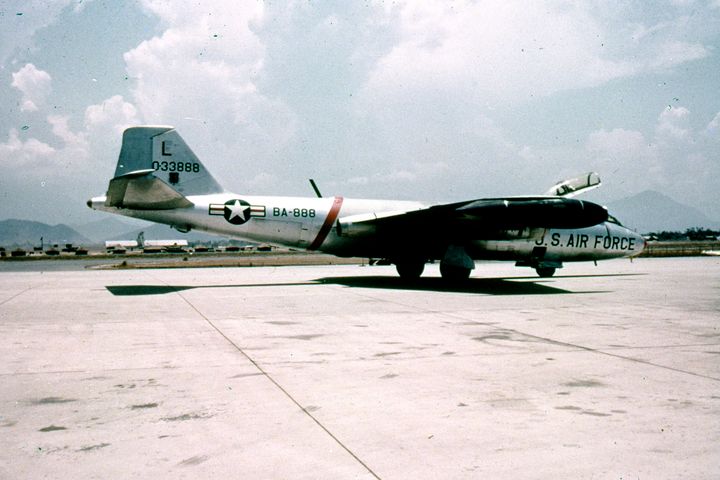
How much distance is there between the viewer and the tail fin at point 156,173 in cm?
1652

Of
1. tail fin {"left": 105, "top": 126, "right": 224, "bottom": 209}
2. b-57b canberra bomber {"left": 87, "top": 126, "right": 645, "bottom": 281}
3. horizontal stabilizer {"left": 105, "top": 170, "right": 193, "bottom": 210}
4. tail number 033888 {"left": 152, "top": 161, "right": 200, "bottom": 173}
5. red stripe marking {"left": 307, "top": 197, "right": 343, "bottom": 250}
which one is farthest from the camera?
red stripe marking {"left": 307, "top": 197, "right": 343, "bottom": 250}

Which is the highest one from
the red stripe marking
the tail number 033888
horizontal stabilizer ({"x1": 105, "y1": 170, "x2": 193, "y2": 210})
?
the tail number 033888

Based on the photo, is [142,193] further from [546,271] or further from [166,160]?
[546,271]

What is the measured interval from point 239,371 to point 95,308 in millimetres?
7800

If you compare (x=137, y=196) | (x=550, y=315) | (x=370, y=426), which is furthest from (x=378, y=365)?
(x=137, y=196)

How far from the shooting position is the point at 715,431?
455 cm

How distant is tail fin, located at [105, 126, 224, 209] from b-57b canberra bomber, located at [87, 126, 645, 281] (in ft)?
0.10

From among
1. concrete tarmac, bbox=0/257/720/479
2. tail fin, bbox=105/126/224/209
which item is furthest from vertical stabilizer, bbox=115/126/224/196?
concrete tarmac, bbox=0/257/720/479

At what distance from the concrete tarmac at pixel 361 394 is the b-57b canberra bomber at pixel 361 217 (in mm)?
6208

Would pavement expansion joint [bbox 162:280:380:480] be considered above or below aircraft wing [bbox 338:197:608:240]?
below

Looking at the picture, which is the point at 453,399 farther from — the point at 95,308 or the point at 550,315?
the point at 95,308

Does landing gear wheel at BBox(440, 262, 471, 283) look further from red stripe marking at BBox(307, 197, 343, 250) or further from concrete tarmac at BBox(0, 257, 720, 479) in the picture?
concrete tarmac at BBox(0, 257, 720, 479)

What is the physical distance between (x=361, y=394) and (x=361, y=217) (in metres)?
14.3

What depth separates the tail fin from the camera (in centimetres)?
1652
